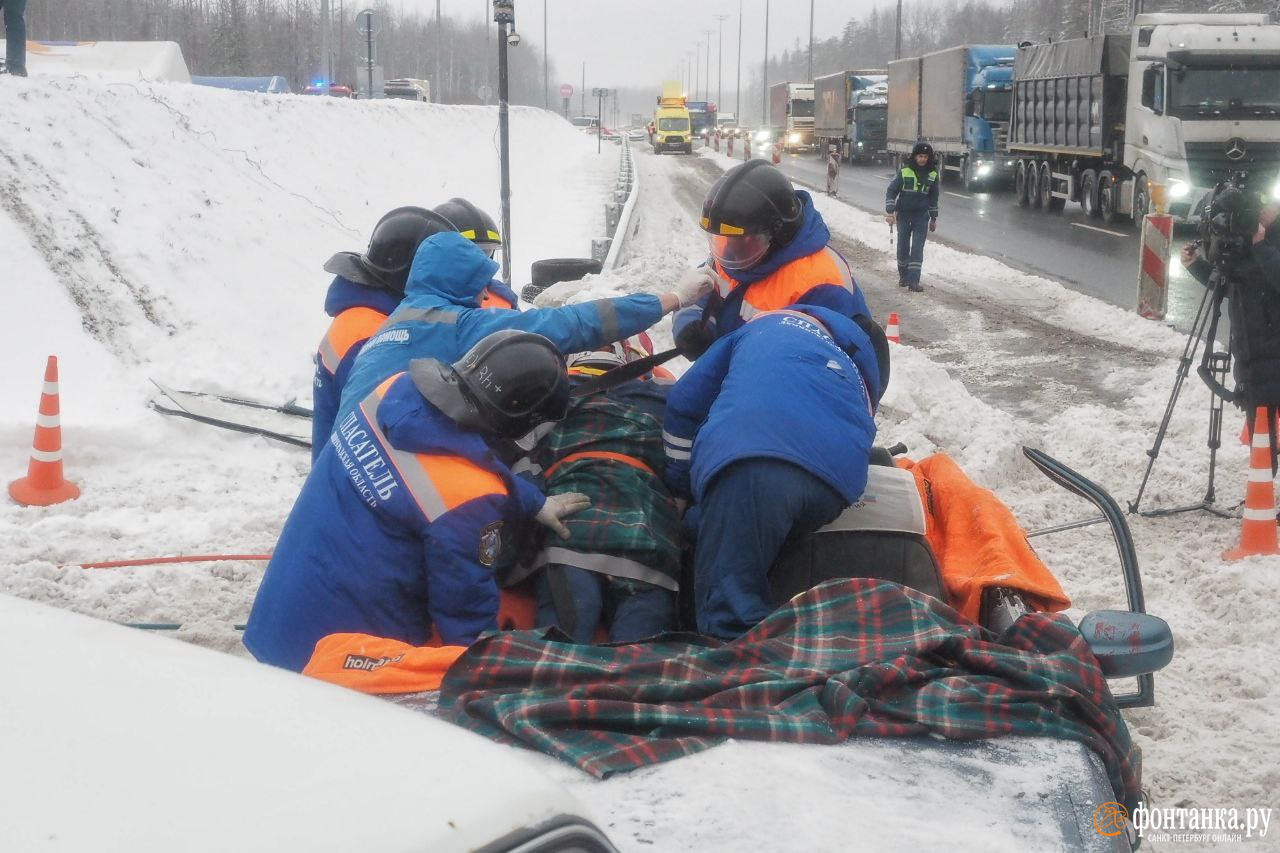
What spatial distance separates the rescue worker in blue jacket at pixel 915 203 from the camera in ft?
51.5

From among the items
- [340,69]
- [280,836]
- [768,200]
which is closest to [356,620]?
[280,836]

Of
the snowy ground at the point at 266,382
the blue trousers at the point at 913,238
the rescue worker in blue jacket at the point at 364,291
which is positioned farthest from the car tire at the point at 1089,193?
the rescue worker in blue jacket at the point at 364,291

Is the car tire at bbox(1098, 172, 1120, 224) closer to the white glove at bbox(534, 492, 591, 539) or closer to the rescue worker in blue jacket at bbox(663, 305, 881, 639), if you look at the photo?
the rescue worker in blue jacket at bbox(663, 305, 881, 639)

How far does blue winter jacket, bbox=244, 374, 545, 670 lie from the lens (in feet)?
10.8

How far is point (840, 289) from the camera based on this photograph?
17.1ft

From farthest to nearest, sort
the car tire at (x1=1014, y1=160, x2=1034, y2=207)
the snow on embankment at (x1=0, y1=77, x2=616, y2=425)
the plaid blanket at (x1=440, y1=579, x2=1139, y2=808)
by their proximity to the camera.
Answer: the car tire at (x1=1014, y1=160, x2=1034, y2=207), the snow on embankment at (x1=0, y1=77, x2=616, y2=425), the plaid blanket at (x1=440, y1=579, x2=1139, y2=808)

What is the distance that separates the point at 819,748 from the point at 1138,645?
0.84 meters

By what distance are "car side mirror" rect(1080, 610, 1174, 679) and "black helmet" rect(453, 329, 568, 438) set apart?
1.53 meters

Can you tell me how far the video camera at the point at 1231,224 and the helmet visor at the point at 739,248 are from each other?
2766 millimetres

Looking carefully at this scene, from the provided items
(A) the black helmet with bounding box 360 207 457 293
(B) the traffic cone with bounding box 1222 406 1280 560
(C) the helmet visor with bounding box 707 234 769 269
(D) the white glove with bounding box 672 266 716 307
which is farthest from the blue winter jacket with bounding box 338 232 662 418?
(B) the traffic cone with bounding box 1222 406 1280 560

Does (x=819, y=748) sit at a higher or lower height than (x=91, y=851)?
lower

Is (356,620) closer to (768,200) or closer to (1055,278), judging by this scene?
(768,200)

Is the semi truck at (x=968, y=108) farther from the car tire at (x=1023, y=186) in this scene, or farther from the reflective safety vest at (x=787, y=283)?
the reflective safety vest at (x=787, y=283)

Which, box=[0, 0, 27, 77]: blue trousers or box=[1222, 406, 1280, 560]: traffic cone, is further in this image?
box=[0, 0, 27, 77]: blue trousers
